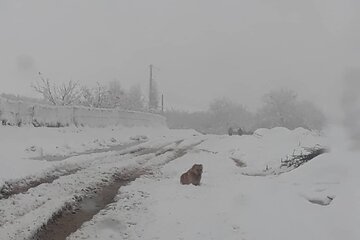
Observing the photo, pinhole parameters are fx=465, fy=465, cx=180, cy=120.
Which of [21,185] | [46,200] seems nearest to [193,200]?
[46,200]

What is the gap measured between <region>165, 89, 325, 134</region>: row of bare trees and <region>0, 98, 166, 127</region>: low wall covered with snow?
51690mm

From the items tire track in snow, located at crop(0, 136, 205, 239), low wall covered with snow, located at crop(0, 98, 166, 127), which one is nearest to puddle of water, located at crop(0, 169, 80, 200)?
tire track in snow, located at crop(0, 136, 205, 239)

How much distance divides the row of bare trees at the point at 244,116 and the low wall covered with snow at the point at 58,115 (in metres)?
51.7

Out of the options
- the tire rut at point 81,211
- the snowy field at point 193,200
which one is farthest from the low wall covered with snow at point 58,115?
the tire rut at point 81,211

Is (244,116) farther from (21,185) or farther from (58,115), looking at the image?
(21,185)

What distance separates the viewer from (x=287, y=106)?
87438mm

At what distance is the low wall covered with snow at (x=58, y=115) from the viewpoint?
61.5 ft

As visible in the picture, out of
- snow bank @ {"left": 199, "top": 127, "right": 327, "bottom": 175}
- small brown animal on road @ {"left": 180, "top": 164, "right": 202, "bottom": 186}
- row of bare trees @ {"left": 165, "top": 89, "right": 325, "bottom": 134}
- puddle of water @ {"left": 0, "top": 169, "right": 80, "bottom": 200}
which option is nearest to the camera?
puddle of water @ {"left": 0, "top": 169, "right": 80, "bottom": 200}

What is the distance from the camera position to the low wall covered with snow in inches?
738

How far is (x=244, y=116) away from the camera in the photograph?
110 meters

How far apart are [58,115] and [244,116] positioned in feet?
293

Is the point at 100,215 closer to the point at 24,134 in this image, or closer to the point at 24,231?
the point at 24,231

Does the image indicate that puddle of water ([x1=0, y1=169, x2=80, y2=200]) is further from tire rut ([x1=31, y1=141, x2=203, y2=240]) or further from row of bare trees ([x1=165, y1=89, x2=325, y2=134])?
row of bare trees ([x1=165, y1=89, x2=325, y2=134])

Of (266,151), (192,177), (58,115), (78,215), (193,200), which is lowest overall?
(78,215)
